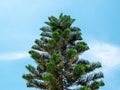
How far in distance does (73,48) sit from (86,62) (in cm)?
108

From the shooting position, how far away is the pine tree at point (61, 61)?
2486 centimetres

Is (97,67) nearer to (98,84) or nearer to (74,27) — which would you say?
(98,84)

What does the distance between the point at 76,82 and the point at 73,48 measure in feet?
7.15

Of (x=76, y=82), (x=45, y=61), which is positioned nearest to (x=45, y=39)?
(x=45, y=61)

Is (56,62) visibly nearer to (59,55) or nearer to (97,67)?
(59,55)

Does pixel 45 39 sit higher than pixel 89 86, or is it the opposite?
pixel 45 39

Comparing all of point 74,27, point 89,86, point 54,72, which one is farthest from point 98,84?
point 74,27

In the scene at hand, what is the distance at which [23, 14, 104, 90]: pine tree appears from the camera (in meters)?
24.9

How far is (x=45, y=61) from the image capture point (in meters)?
26.2

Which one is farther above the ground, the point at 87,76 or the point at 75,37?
the point at 75,37

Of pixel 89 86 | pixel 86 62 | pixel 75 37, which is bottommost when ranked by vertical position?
pixel 89 86

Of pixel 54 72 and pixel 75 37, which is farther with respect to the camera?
pixel 75 37

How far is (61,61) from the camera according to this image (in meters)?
25.3

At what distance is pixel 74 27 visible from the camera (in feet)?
90.9
